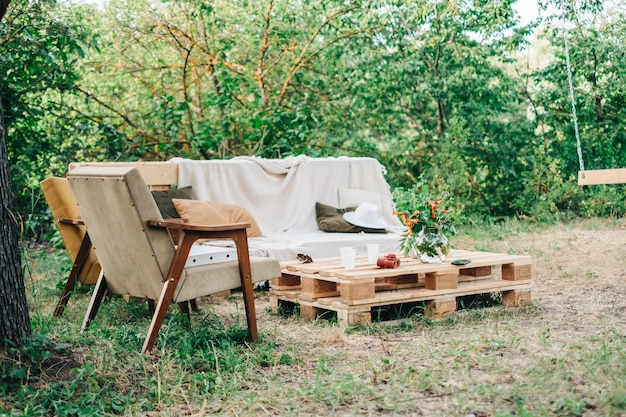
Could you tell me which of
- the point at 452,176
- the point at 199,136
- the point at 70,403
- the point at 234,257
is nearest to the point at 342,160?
the point at 199,136

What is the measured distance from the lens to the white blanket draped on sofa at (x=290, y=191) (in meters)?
5.38

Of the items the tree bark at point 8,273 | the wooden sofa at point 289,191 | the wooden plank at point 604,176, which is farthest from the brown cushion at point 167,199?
the wooden plank at point 604,176

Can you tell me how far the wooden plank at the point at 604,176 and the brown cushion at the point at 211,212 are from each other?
2761mm

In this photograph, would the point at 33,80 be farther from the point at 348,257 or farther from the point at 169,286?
the point at 169,286

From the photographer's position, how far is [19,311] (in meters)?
3.02

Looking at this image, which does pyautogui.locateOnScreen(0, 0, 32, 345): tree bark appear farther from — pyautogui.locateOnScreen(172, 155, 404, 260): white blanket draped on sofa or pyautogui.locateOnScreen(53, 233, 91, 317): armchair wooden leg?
pyautogui.locateOnScreen(172, 155, 404, 260): white blanket draped on sofa

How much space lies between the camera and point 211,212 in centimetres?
523

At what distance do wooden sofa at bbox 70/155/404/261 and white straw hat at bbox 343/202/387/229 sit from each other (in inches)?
3.6

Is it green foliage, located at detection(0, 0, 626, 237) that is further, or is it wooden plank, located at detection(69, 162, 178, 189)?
green foliage, located at detection(0, 0, 626, 237)

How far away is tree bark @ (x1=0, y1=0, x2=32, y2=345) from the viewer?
2.95 metres

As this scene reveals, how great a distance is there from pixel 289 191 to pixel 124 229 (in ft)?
8.82

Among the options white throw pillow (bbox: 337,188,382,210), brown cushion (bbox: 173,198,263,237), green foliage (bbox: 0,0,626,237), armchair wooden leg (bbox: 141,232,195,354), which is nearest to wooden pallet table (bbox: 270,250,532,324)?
brown cushion (bbox: 173,198,263,237)

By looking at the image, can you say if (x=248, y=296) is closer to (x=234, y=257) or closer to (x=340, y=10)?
(x=234, y=257)

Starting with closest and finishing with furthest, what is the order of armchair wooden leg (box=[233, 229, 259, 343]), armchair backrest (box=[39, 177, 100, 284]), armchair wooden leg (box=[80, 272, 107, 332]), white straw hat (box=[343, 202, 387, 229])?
armchair wooden leg (box=[233, 229, 259, 343]), armchair wooden leg (box=[80, 272, 107, 332]), armchair backrest (box=[39, 177, 100, 284]), white straw hat (box=[343, 202, 387, 229])
